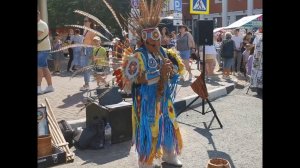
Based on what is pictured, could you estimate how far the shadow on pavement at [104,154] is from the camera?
14.9 ft

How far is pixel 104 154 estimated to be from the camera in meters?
4.75

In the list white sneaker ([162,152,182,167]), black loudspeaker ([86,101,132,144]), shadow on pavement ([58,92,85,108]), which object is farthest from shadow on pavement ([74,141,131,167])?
shadow on pavement ([58,92,85,108])

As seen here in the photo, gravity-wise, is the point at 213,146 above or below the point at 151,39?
below

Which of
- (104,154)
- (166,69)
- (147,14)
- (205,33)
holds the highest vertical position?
(147,14)

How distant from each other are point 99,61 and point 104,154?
1224 millimetres

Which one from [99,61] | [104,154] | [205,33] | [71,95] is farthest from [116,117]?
[71,95]

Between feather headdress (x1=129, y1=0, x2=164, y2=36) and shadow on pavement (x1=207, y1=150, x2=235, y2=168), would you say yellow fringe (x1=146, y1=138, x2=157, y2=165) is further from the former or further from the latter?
feather headdress (x1=129, y1=0, x2=164, y2=36)

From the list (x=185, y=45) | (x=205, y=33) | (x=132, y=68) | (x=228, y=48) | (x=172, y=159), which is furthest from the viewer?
(x=228, y=48)

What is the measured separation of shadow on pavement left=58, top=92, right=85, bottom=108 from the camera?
24.2 feet

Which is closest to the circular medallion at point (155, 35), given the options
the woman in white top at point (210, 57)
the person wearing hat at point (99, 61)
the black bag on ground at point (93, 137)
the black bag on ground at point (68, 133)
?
the person wearing hat at point (99, 61)

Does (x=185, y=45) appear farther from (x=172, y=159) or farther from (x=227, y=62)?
(x=172, y=159)
